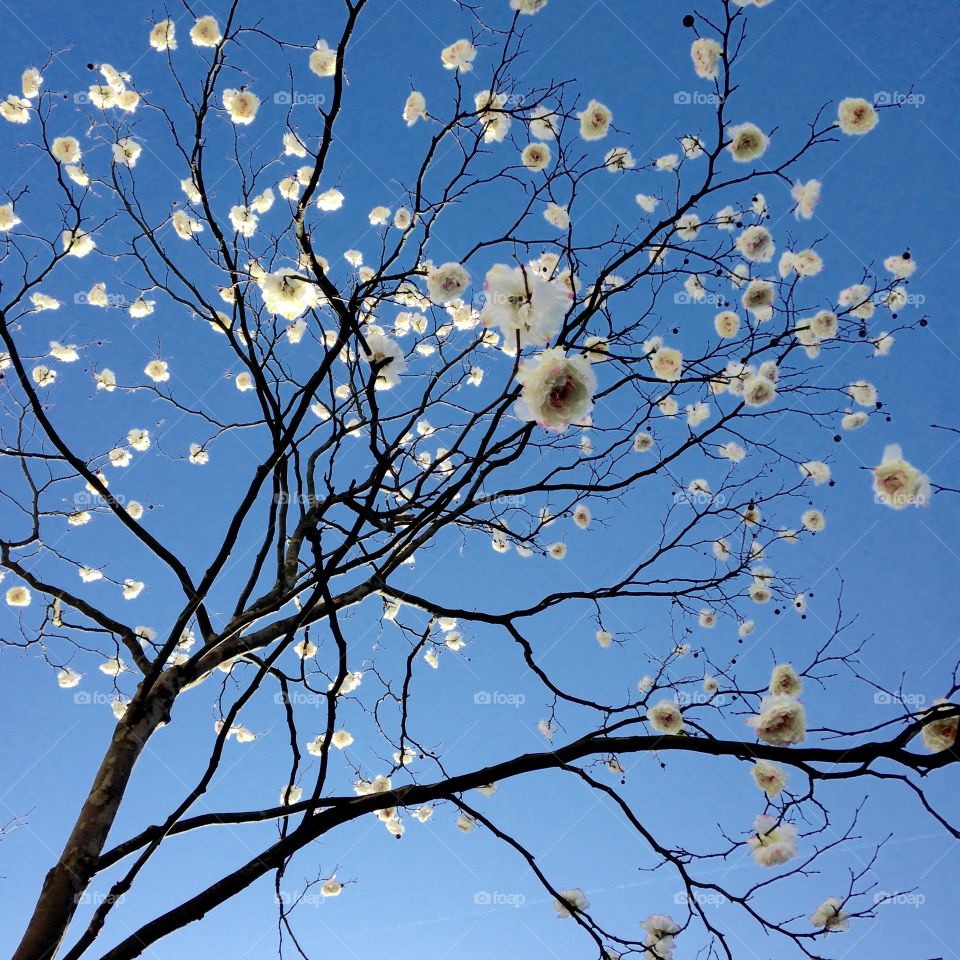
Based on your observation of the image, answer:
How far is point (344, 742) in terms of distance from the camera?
15.8ft

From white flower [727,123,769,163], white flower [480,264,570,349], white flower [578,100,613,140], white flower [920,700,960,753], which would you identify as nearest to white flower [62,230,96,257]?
white flower [578,100,613,140]

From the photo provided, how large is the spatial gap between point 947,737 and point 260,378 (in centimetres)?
264

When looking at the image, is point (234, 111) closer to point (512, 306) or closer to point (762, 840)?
point (512, 306)

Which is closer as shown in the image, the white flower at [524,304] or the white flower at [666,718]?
the white flower at [524,304]

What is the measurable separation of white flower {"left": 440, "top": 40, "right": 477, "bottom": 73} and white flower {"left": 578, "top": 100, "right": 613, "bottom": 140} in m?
0.60

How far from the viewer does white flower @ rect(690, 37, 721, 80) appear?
9.00 feet

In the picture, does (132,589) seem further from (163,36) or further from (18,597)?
(163,36)

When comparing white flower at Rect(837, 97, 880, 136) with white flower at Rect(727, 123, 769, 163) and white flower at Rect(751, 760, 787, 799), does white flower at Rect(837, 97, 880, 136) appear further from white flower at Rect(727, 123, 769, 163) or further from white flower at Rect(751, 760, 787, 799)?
white flower at Rect(751, 760, 787, 799)

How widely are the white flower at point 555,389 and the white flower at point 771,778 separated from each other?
1469mm

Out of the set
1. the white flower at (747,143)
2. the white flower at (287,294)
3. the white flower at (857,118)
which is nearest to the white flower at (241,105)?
the white flower at (287,294)

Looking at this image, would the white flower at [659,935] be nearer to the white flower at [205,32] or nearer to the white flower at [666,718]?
the white flower at [666,718]

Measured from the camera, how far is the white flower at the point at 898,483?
1.92 m

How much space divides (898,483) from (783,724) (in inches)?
31.3

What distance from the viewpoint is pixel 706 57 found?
9.09 feet
